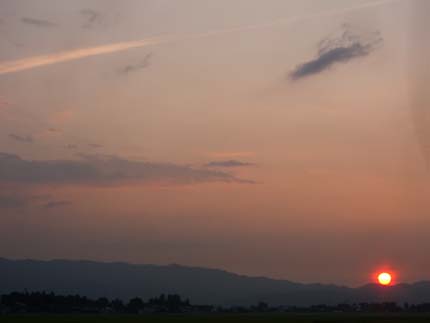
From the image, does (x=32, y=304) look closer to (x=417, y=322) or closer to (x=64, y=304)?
(x=64, y=304)

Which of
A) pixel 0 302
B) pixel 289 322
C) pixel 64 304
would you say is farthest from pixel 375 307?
pixel 289 322

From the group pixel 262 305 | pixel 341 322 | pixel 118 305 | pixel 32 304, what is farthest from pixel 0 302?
pixel 341 322

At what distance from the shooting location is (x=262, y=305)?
598ft

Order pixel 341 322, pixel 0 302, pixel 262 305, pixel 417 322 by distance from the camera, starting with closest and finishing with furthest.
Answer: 1. pixel 417 322
2. pixel 341 322
3. pixel 0 302
4. pixel 262 305

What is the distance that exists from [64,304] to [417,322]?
282 feet

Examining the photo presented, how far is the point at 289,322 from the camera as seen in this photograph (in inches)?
3049

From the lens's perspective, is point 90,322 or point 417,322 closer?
point 417,322

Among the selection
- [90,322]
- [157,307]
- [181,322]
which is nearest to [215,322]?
[181,322]

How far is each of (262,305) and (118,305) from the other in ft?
136

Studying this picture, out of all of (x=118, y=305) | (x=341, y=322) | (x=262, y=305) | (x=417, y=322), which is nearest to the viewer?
(x=417, y=322)

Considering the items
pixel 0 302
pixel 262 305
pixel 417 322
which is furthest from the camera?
pixel 262 305

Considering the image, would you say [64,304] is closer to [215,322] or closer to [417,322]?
[215,322]

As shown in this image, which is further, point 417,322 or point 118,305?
point 118,305

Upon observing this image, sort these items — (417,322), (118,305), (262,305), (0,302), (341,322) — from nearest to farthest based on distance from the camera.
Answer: (417,322)
(341,322)
(0,302)
(118,305)
(262,305)
